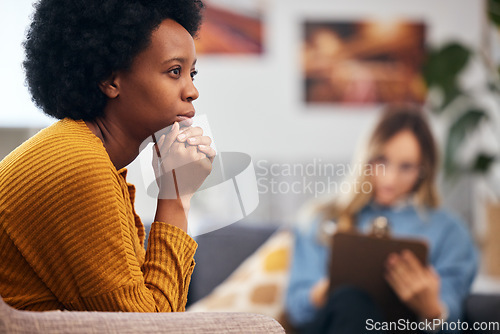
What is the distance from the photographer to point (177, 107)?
56cm

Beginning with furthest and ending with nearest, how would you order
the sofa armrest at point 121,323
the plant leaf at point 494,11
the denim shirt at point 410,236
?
1. the plant leaf at point 494,11
2. the denim shirt at point 410,236
3. the sofa armrest at point 121,323

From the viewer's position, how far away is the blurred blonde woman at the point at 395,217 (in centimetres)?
167

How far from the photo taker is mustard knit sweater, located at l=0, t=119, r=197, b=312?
523 mm

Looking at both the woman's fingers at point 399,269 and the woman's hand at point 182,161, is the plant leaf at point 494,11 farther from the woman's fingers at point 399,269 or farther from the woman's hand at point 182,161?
the woman's hand at point 182,161

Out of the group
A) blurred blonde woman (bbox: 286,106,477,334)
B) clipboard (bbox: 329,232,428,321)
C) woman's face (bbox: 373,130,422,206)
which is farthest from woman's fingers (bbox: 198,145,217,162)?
woman's face (bbox: 373,130,422,206)

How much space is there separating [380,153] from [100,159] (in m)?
1.32

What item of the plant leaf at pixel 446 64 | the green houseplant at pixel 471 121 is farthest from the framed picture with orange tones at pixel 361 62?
the plant leaf at pixel 446 64

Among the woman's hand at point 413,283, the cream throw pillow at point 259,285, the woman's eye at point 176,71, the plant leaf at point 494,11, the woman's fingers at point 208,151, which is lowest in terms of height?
the cream throw pillow at point 259,285

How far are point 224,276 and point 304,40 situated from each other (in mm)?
1811

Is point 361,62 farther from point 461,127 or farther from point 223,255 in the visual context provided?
point 223,255

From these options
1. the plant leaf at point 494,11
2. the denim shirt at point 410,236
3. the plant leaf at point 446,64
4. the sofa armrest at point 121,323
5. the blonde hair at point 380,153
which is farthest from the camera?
the plant leaf at point 446,64

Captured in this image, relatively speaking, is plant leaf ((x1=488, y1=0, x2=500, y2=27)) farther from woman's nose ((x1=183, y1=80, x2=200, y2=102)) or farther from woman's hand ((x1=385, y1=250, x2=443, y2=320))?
woman's nose ((x1=183, y1=80, x2=200, y2=102))

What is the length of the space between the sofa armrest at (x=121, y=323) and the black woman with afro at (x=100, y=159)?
3 centimetres

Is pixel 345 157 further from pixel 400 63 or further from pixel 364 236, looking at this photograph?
pixel 364 236
